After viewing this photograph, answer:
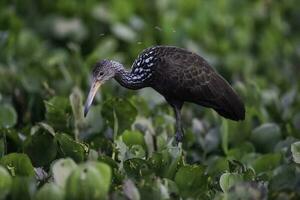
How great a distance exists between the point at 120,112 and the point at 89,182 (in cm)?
209

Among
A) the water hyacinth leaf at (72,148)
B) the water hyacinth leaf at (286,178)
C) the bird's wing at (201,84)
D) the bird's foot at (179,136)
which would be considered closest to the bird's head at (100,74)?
the bird's wing at (201,84)

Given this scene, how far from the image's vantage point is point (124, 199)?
5.36 metres

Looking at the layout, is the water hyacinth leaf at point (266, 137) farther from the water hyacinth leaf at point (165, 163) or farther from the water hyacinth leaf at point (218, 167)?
the water hyacinth leaf at point (165, 163)

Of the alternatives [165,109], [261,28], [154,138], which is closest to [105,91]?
[165,109]

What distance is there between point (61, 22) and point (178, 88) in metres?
4.93

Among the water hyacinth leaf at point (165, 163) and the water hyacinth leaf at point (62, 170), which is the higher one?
the water hyacinth leaf at point (62, 170)

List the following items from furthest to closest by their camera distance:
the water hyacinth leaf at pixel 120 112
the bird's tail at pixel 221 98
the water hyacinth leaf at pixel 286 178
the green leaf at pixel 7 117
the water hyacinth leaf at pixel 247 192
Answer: the green leaf at pixel 7 117 < the water hyacinth leaf at pixel 120 112 < the bird's tail at pixel 221 98 < the water hyacinth leaf at pixel 286 178 < the water hyacinth leaf at pixel 247 192

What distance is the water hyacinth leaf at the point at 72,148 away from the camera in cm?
628

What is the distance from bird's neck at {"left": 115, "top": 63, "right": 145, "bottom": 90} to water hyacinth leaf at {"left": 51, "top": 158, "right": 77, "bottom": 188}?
153 centimetres

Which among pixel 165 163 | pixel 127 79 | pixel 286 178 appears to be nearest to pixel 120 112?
pixel 127 79

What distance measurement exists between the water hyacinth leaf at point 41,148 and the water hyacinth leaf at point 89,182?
1528 millimetres

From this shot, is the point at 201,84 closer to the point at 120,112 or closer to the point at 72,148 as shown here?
the point at 120,112

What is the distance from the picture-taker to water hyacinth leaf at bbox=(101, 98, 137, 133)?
7195 millimetres

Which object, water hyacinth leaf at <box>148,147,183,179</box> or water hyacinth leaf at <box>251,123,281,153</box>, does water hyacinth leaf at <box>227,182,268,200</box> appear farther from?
water hyacinth leaf at <box>251,123,281,153</box>
